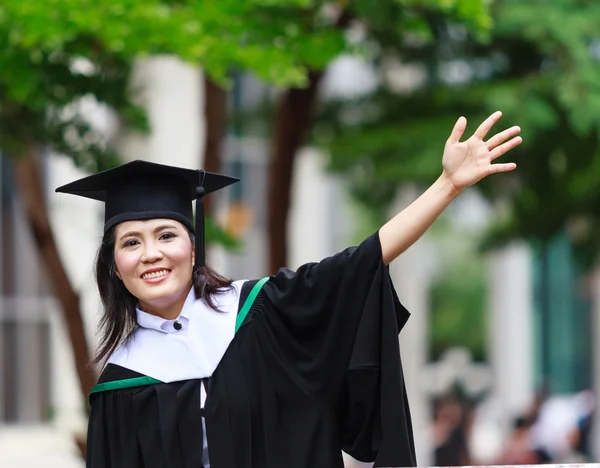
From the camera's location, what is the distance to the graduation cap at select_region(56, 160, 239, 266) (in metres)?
3.84

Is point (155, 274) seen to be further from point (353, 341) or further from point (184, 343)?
point (353, 341)

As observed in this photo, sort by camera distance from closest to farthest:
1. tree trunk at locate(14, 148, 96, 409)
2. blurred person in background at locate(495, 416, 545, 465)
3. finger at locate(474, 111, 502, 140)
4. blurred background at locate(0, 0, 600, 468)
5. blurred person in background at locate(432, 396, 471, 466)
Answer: finger at locate(474, 111, 502, 140) < blurred background at locate(0, 0, 600, 468) < tree trunk at locate(14, 148, 96, 409) < blurred person in background at locate(432, 396, 471, 466) < blurred person in background at locate(495, 416, 545, 465)

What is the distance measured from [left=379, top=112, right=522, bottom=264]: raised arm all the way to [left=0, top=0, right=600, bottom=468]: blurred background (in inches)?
89.3

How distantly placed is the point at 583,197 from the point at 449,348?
24.7 m

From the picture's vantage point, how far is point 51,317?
1371cm

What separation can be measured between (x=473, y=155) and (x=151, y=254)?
1.00 m

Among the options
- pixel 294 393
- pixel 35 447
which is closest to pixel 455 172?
pixel 294 393

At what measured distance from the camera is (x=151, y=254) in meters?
3.72

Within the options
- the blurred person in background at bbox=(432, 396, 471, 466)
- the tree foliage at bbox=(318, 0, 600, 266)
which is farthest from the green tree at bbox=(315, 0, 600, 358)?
the blurred person in background at bbox=(432, 396, 471, 466)

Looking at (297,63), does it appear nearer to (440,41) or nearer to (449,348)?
(440,41)

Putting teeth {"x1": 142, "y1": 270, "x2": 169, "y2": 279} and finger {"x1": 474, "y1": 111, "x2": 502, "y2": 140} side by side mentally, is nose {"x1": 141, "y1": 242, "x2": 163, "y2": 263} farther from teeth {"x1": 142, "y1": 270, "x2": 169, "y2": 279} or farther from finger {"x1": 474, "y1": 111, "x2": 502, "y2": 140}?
finger {"x1": 474, "y1": 111, "x2": 502, "y2": 140}

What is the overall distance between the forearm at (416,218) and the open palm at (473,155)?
38 mm

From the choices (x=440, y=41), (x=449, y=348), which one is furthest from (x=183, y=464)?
(x=449, y=348)

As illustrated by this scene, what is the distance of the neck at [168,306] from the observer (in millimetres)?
3797
